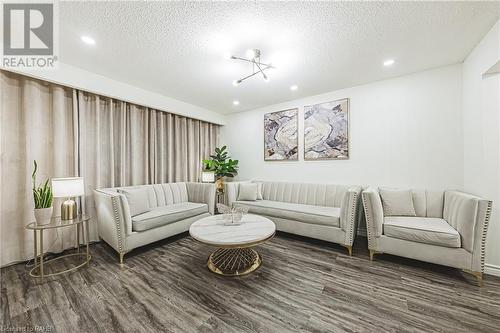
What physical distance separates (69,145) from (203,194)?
208cm

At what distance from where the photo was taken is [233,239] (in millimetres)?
1886

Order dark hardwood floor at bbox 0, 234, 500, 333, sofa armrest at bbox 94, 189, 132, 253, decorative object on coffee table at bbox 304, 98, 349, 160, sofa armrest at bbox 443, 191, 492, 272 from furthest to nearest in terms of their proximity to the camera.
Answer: decorative object on coffee table at bbox 304, 98, 349, 160 → sofa armrest at bbox 94, 189, 132, 253 → sofa armrest at bbox 443, 191, 492, 272 → dark hardwood floor at bbox 0, 234, 500, 333

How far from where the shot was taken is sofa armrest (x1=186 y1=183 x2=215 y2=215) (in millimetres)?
3504

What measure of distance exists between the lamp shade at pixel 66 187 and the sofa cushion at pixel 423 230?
375 centimetres

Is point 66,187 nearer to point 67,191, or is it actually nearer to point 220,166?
point 67,191

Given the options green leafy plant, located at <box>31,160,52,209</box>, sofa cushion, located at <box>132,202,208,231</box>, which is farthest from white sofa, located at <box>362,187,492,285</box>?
green leafy plant, located at <box>31,160,52,209</box>

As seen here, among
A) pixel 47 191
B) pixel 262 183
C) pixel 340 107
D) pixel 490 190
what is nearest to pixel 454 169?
pixel 490 190

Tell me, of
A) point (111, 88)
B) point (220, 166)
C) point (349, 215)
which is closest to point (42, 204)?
point (111, 88)

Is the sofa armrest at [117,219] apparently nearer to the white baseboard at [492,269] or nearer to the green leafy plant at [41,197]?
the green leafy plant at [41,197]

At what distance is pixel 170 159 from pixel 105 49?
6.93ft

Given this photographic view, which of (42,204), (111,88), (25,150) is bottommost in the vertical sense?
(42,204)

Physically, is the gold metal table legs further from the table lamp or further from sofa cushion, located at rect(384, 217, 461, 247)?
sofa cushion, located at rect(384, 217, 461, 247)

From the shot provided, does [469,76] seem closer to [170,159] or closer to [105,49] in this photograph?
[105,49]

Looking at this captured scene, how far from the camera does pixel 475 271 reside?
72.9 inches
